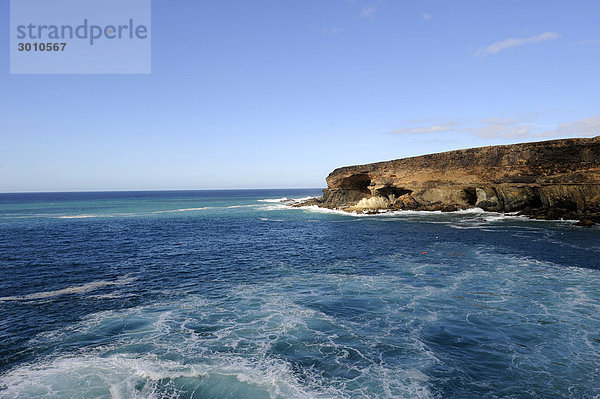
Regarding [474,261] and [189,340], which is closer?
[189,340]

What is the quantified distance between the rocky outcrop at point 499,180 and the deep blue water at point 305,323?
20.0 metres

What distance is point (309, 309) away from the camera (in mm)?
15328

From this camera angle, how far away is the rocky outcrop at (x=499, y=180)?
4391 cm

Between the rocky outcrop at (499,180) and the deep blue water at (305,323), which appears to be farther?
the rocky outcrop at (499,180)

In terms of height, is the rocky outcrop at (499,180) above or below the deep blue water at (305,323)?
above

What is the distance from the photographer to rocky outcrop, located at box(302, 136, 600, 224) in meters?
43.9

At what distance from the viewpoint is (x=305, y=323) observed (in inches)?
541

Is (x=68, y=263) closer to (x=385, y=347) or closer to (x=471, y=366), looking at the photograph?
(x=385, y=347)

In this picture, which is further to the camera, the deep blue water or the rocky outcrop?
the rocky outcrop

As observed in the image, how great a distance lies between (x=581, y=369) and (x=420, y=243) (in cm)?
2178

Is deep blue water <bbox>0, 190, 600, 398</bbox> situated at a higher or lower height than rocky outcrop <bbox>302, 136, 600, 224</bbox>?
lower

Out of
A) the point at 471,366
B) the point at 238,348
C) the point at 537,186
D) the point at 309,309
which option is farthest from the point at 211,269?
the point at 537,186

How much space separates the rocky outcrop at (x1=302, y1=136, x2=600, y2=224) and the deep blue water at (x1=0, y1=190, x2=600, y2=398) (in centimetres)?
1999

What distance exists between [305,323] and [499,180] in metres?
50.0
